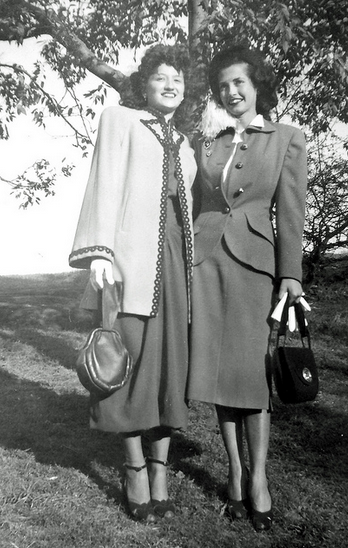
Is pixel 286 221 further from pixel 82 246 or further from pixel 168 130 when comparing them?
pixel 82 246

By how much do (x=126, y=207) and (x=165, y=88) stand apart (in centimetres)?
66

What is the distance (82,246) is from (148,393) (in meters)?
0.76

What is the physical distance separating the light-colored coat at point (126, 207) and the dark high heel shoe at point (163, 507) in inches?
30.7

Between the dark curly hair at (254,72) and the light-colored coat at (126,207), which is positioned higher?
Result: the dark curly hair at (254,72)

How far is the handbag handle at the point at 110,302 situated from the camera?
8.59 feet

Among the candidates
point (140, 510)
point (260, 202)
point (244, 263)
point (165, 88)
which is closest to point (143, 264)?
point (244, 263)

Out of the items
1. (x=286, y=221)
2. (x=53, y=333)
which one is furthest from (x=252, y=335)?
(x=53, y=333)

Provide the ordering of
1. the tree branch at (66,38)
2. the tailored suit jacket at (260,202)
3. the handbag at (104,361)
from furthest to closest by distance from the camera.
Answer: the tree branch at (66,38) → the tailored suit jacket at (260,202) → the handbag at (104,361)

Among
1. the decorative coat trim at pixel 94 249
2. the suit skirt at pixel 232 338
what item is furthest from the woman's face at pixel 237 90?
the decorative coat trim at pixel 94 249

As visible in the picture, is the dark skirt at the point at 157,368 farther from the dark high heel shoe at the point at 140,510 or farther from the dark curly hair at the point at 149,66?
the dark curly hair at the point at 149,66

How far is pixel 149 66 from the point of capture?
9.30ft

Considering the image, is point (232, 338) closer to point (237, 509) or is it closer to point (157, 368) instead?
point (157, 368)

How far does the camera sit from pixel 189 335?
2.74 m

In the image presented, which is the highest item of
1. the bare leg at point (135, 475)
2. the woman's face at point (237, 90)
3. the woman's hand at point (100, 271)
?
the woman's face at point (237, 90)
